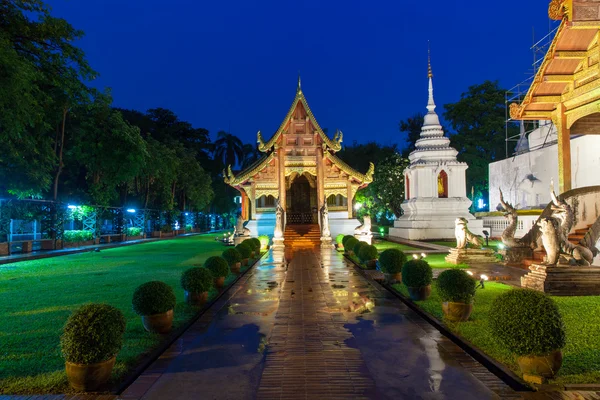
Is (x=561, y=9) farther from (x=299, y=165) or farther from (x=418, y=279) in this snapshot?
(x=299, y=165)

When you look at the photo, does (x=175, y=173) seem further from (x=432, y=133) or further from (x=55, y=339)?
(x=55, y=339)

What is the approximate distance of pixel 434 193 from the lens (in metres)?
28.3

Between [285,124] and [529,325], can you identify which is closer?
[529,325]

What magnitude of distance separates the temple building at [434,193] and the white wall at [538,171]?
3914 millimetres

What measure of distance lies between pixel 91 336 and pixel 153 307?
69.5 inches

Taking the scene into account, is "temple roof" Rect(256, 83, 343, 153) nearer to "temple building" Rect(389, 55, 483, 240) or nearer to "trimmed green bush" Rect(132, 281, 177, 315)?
"temple building" Rect(389, 55, 483, 240)

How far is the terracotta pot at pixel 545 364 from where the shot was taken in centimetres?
429

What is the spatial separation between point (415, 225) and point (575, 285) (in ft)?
63.7

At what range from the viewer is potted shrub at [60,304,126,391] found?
13.8ft

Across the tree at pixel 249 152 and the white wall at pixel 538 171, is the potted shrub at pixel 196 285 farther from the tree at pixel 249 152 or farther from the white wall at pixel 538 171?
the tree at pixel 249 152

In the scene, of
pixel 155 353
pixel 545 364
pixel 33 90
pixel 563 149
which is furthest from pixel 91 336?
pixel 33 90

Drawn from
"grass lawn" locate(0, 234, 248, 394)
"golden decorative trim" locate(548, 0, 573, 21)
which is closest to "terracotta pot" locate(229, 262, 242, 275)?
"grass lawn" locate(0, 234, 248, 394)

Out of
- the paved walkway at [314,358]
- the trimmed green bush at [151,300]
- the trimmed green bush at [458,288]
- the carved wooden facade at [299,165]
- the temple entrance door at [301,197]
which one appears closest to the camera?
the paved walkway at [314,358]

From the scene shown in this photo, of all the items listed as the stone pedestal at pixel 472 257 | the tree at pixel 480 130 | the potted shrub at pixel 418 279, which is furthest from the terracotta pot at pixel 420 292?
the tree at pixel 480 130
